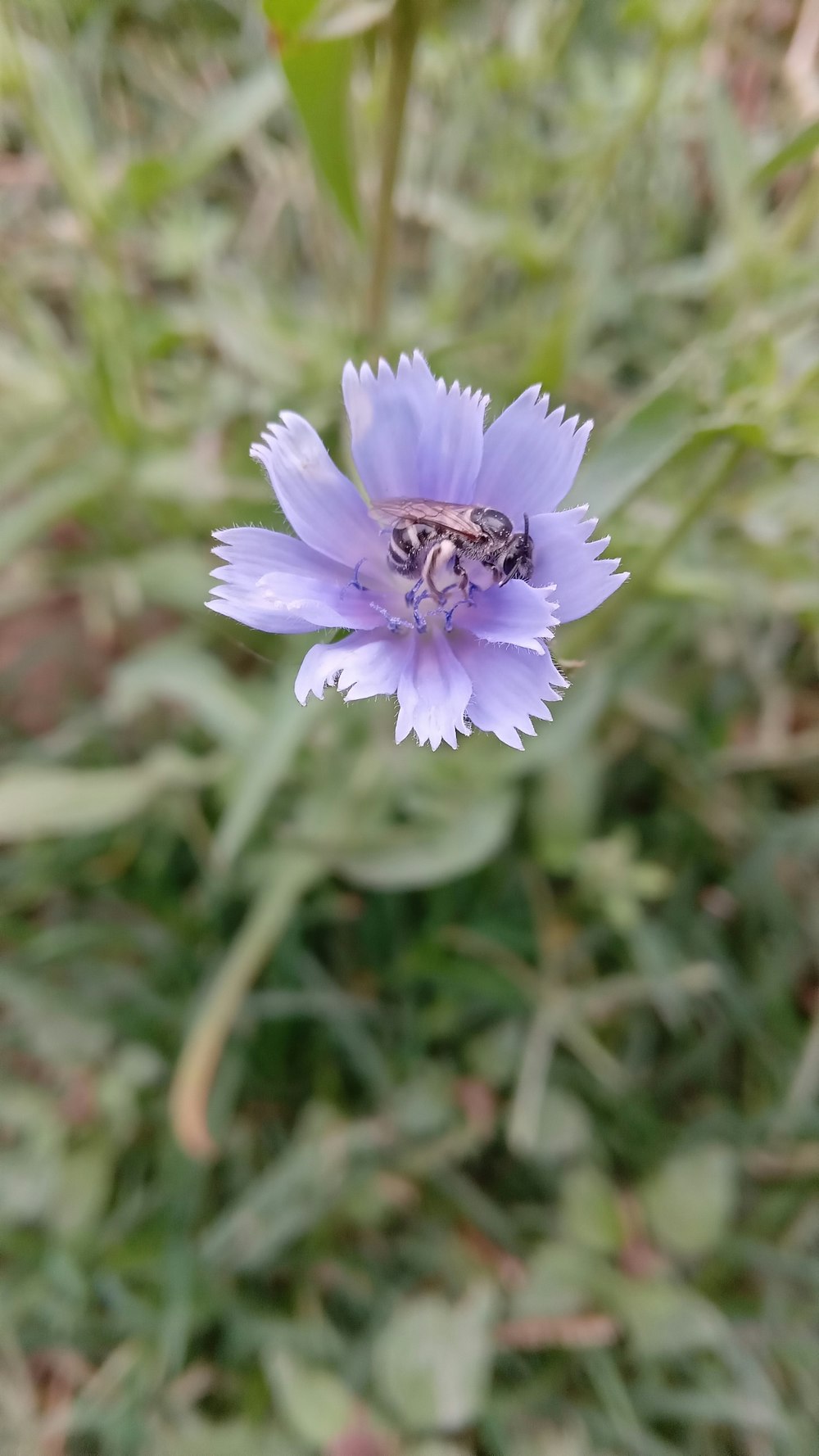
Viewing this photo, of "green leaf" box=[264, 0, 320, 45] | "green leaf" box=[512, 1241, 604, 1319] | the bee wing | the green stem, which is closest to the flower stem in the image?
"green leaf" box=[264, 0, 320, 45]

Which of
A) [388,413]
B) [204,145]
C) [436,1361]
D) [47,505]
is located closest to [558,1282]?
[436,1361]

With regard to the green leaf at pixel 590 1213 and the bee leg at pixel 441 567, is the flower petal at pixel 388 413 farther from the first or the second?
the green leaf at pixel 590 1213

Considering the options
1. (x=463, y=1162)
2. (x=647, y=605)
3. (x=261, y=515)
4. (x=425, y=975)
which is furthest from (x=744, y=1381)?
(x=261, y=515)

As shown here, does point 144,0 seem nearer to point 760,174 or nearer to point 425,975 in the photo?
point 760,174

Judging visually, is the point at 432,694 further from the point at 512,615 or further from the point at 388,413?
the point at 388,413

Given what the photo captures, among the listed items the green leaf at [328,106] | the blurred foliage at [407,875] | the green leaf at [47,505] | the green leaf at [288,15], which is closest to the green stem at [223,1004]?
the blurred foliage at [407,875]
